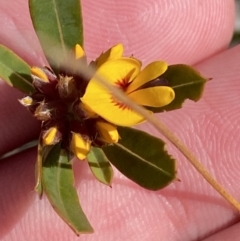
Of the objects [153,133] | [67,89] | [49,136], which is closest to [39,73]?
[67,89]

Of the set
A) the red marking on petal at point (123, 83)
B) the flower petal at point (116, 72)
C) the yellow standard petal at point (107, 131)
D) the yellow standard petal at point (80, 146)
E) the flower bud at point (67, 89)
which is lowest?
the yellow standard petal at point (80, 146)

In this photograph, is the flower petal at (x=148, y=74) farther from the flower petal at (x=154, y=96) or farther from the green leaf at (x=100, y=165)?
the green leaf at (x=100, y=165)

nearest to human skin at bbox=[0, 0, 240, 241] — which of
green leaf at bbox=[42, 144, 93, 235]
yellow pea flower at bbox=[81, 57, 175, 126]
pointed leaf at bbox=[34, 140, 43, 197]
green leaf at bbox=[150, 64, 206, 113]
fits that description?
green leaf at bbox=[42, 144, 93, 235]

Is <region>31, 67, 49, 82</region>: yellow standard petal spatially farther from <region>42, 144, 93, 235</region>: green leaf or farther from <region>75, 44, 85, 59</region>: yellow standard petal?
<region>42, 144, 93, 235</region>: green leaf

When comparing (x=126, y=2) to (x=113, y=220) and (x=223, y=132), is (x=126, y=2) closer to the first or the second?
(x=223, y=132)

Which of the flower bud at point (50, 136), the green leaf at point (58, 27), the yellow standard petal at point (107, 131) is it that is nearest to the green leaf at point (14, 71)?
the green leaf at point (58, 27)

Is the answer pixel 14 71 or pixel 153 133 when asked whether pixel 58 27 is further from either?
pixel 153 133

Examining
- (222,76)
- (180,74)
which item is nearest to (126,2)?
(222,76)
